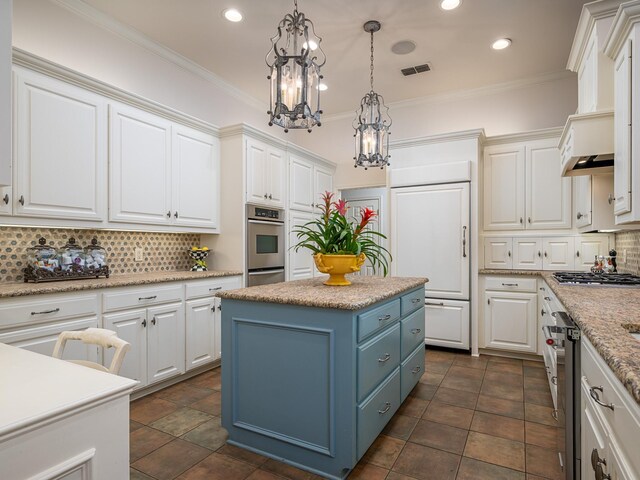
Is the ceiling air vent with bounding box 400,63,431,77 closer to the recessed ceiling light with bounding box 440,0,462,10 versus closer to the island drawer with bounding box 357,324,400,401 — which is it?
the recessed ceiling light with bounding box 440,0,462,10

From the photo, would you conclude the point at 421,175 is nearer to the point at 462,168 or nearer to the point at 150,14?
the point at 462,168

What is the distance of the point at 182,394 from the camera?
2.96m

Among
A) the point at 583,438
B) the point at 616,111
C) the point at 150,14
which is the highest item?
the point at 150,14

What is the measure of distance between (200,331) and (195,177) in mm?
1479

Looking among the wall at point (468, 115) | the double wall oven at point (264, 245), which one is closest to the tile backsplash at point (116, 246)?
the double wall oven at point (264, 245)

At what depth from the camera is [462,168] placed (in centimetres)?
399

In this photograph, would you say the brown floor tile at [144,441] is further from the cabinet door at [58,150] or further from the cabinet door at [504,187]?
the cabinet door at [504,187]

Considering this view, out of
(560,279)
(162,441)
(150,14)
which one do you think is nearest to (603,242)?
(560,279)

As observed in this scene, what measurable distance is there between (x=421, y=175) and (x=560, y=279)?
1876 millimetres

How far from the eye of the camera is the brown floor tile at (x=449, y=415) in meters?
2.49

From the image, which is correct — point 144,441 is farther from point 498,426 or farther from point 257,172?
point 257,172

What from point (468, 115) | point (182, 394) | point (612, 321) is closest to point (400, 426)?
point (612, 321)

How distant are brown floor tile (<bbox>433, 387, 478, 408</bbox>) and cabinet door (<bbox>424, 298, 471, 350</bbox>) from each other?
3.20 feet

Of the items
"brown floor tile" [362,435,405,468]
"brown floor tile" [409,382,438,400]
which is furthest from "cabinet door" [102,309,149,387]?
"brown floor tile" [409,382,438,400]
